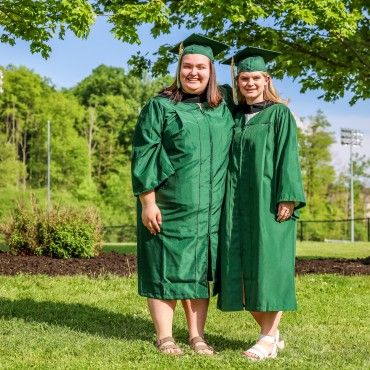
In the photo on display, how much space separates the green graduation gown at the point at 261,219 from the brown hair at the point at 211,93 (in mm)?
341

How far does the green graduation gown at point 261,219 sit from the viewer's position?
541cm

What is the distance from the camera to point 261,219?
17.7 ft

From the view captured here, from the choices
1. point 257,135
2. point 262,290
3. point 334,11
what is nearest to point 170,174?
point 257,135

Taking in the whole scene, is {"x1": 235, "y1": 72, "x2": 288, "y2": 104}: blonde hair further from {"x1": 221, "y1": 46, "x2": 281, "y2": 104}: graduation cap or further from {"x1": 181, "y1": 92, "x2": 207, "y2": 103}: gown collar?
{"x1": 181, "y1": 92, "x2": 207, "y2": 103}: gown collar

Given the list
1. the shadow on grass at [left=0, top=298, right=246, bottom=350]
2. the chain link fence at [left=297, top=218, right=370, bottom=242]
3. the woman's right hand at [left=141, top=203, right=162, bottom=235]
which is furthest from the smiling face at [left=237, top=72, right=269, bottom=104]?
the chain link fence at [left=297, top=218, right=370, bottom=242]

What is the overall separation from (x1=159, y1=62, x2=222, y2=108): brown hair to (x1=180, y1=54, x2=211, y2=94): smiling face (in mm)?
45

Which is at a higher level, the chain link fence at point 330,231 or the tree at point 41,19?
the tree at point 41,19

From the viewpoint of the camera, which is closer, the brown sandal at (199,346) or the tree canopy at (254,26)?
the brown sandal at (199,346)

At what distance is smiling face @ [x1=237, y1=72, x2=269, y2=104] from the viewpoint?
18.6ft

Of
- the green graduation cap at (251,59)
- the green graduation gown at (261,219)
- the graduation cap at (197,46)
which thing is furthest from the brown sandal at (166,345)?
the green graduation cap at (251,59)

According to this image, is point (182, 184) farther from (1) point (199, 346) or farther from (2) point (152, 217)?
(1) point (199, 346)

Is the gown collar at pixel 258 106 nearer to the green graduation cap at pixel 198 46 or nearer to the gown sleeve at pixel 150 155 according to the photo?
the green graduation cap at pixel 198 46

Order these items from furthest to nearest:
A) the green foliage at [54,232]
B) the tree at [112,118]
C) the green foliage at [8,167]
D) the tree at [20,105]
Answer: the tree at [112,118] < the tree at [20,105] < the green foliage at [8,167] < the green foliage at [54,232]

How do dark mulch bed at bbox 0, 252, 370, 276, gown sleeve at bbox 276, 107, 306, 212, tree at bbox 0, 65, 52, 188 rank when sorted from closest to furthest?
gown sleeve at bbox 276, 107, 306, 212 → dark mulch bed at bbox 0, 252, 370, 276 → tree at bbox 0, 65, 52, 188
